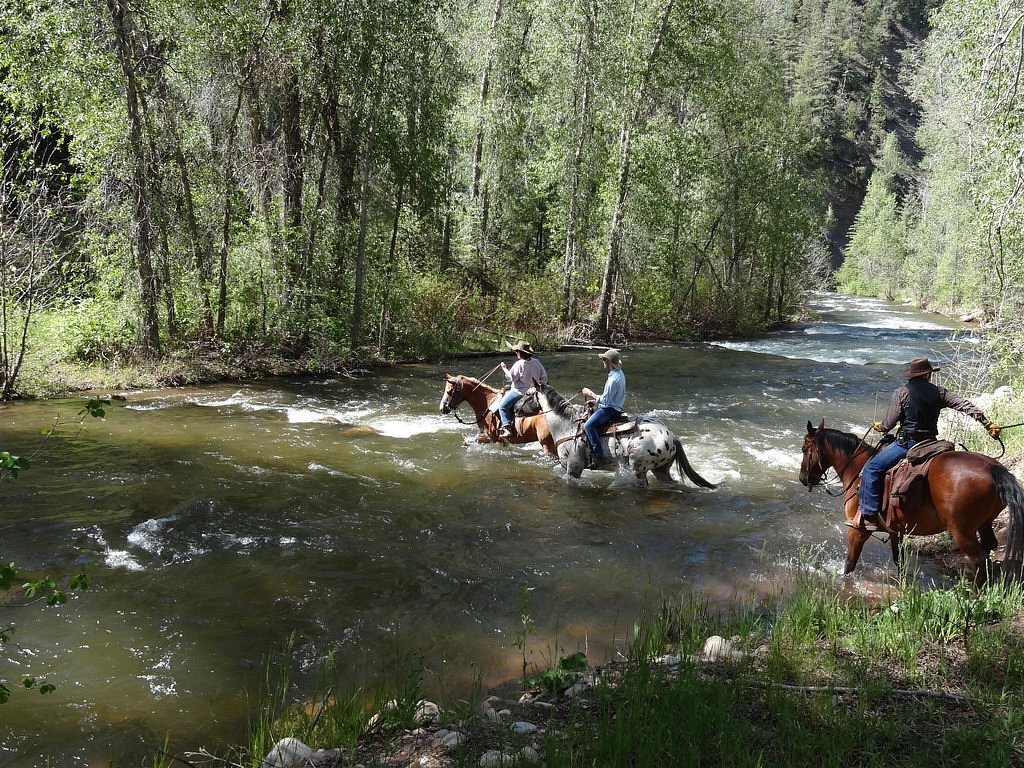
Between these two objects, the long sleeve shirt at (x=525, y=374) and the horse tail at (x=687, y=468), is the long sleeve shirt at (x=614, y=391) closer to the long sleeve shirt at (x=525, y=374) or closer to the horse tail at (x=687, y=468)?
the horse tail at (x=687, y=468)

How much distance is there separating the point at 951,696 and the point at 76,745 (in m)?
6.16

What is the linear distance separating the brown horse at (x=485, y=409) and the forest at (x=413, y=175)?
7.86 m

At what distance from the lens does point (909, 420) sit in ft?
23.4

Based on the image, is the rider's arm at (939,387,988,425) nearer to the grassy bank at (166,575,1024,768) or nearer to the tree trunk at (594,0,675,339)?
the grassy bank at (166,575,1024,768)

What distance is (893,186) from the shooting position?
86.8 m

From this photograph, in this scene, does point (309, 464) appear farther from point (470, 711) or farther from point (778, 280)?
point (778, 280)

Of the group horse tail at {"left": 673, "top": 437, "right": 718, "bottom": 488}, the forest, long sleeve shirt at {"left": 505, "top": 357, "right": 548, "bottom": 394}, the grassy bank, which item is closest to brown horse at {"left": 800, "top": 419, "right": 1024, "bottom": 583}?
the grassy bank

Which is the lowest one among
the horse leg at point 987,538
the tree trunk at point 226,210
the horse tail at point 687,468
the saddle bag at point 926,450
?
the horse tail at point 687,468

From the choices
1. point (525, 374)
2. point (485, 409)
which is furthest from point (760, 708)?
point (485, 409)

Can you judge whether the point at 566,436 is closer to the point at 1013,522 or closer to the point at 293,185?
the point at 1013,522

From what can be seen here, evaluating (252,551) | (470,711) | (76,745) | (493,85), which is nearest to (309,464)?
(252,551)

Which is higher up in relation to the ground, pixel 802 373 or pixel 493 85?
pixel 493 85

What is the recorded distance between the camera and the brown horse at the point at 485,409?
43.4 feet

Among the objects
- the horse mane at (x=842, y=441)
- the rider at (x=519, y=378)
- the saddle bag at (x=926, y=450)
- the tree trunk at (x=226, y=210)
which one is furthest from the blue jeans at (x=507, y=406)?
the tree trunk at (x=226, y=210)
